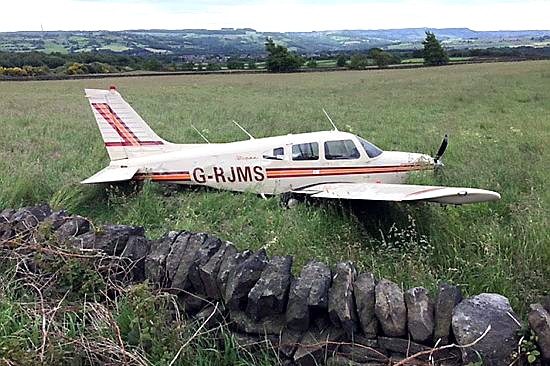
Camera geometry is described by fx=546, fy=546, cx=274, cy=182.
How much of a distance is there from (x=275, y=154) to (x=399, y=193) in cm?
246

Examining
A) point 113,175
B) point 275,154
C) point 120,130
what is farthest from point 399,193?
point 120,130

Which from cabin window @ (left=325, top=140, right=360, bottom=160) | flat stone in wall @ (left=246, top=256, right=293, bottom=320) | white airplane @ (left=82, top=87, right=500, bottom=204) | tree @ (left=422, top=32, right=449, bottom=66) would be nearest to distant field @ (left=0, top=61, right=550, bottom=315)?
white airplane @ (left=82, top=87, right=500, bottom=204)

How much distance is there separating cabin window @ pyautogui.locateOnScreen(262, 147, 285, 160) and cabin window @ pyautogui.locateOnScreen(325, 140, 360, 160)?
0.74 m

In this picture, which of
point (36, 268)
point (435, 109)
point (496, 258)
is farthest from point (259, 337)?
point (435, 109)

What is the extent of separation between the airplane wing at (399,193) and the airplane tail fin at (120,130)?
2.91 m

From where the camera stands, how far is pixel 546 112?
64.2 ft

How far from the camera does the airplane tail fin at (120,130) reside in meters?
9.87

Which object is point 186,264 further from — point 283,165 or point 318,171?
point 318,171

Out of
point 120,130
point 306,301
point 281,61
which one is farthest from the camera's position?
point 281,61

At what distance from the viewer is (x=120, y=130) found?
992 cm

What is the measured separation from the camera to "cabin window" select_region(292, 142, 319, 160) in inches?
359

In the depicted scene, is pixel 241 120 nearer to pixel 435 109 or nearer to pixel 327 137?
pixel 435 109

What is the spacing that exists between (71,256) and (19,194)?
432 centimetres

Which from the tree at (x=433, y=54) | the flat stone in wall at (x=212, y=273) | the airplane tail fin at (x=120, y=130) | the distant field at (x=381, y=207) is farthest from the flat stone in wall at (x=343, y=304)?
the tree at (x=433, y=54)
